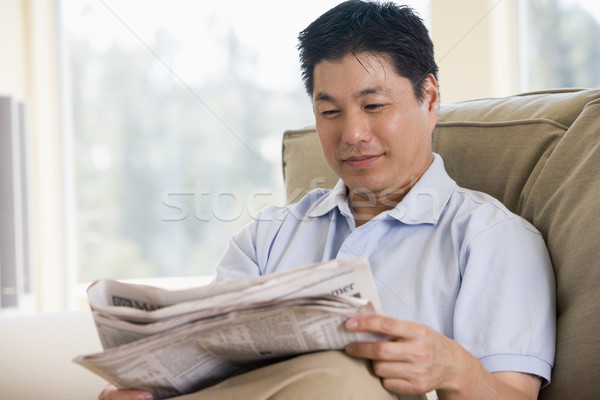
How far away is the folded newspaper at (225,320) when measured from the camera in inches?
29.7

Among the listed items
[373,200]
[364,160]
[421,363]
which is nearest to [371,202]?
[373,200]

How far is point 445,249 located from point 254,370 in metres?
0.45

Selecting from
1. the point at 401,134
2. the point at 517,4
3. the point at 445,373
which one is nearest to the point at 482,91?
the point at 517,4

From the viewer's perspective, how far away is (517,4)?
270 cm

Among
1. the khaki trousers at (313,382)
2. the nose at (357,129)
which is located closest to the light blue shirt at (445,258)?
the nose at (357,129)

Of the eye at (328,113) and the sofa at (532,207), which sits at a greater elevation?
the eye at (328,113)

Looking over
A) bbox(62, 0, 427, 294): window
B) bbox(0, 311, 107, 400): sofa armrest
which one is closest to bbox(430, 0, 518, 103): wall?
bbox(62, 0, 427, 294): window

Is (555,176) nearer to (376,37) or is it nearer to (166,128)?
(376,37)

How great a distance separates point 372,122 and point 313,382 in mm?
598

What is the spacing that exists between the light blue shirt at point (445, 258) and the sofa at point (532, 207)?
51 mm

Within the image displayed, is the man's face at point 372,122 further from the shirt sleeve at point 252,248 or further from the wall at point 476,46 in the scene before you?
the wall at point 476,46

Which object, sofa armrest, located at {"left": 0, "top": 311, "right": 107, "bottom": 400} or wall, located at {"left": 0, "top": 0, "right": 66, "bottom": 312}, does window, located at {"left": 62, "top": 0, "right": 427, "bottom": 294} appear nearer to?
wall, located at {"left": 0, "top": 0, "right": 66, "bottom": 312}

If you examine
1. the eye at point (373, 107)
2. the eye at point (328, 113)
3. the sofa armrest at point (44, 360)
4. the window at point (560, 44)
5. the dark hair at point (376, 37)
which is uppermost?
the window at point (560, 44)

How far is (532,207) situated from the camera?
1148mm
